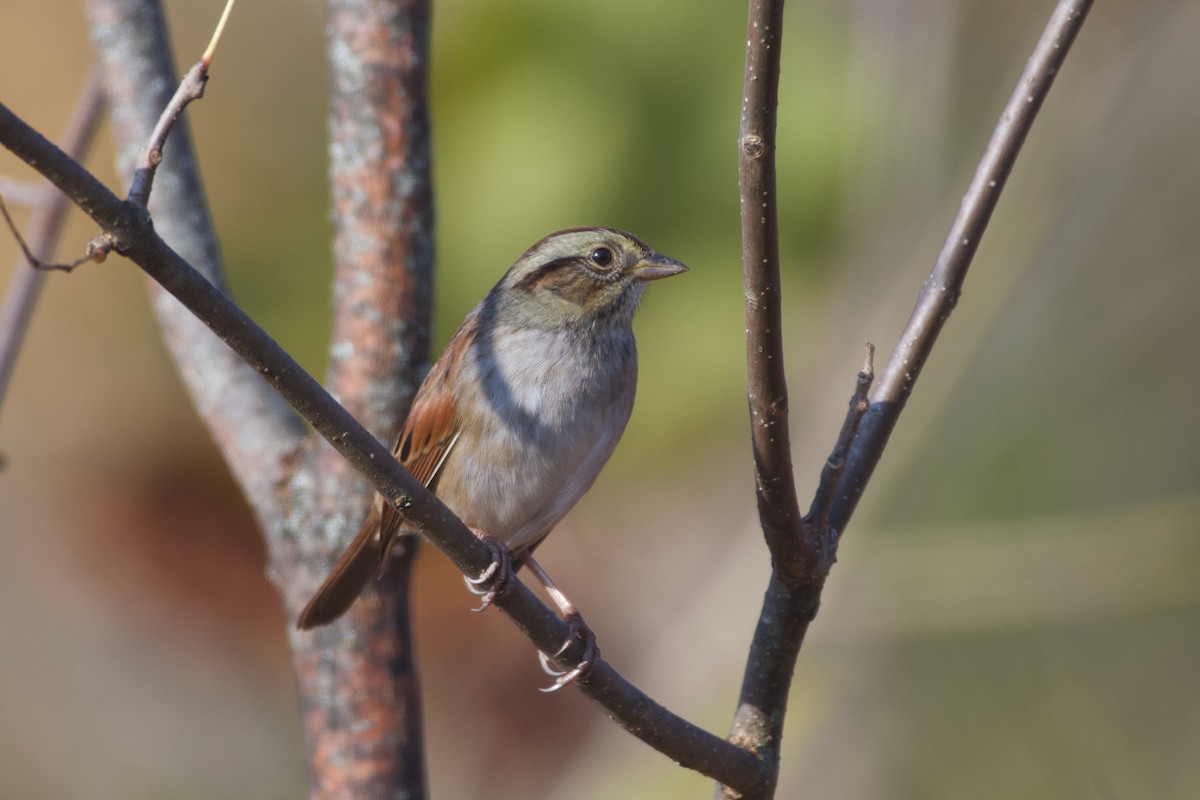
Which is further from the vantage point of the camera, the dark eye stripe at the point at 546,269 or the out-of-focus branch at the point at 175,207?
the dark eye stripe at the point at 546,269

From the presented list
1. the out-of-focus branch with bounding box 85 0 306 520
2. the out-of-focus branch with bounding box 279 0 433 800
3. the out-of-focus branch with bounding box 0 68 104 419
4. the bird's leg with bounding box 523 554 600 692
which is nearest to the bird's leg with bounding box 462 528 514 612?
the bird's leg with bounding box 523 554 600 692

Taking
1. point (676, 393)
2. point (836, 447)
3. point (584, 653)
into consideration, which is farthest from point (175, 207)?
point (676, 393)

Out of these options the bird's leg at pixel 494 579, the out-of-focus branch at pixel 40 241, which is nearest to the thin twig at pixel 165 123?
the bird's leg at pixel 494 579

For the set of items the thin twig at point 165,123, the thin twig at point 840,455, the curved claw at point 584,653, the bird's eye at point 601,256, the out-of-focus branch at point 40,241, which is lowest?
the curved claw at point 584,653

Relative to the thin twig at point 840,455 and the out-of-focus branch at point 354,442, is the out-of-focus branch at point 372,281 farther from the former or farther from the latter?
the thin twig at point 840,455

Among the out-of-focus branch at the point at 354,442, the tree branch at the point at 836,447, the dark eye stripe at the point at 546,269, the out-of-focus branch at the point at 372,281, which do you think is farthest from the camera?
the dark eye stripe at the point at 546,269

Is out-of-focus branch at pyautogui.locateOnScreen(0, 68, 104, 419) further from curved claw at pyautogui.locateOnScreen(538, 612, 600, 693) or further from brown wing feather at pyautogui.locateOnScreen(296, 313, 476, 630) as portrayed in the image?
curved claw at pyautogui.locateOnScreen(538, 612, 600, 693)
